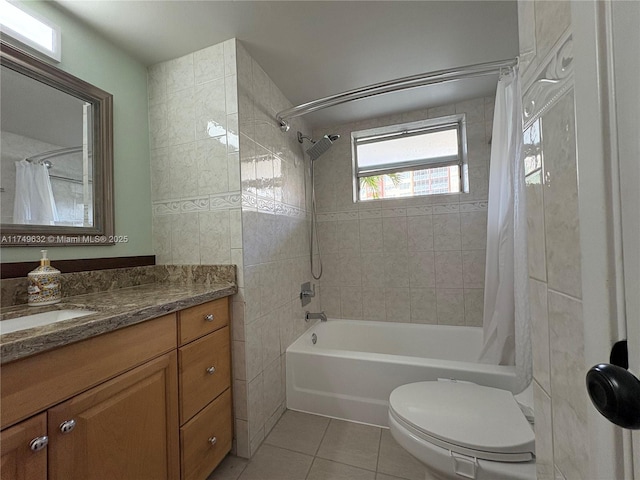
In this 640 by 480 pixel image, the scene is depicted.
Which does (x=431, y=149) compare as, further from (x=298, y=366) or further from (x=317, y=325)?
(x=298, y=366)

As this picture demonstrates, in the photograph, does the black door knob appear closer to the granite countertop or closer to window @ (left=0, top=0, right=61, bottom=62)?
the granite countertop

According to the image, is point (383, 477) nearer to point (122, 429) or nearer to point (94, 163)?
point (122, 429)

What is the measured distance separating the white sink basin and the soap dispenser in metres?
0.11

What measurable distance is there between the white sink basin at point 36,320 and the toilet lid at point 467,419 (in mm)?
1211

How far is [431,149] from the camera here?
2307 mm

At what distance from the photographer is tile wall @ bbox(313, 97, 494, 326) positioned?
6.89 feet

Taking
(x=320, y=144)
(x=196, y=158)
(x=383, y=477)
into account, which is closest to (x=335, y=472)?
(x=383, y=477)

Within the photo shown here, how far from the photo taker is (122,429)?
823 mm

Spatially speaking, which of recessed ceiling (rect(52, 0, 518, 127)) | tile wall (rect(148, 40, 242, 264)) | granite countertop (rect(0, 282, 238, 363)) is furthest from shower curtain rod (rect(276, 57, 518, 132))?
granite countertop (rect(0, 282, 238, 363))

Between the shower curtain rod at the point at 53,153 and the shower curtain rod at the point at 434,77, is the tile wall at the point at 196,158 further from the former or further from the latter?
the shower curtain rod at the point at 434,77

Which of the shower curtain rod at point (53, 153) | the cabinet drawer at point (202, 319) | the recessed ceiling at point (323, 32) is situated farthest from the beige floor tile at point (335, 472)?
the recessed ceiling at point (323, 32)

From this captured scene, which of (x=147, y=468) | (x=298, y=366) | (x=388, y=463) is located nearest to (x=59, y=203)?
(x=147, y=468)

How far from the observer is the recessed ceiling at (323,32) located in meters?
1.24

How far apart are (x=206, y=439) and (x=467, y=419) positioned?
109cm
